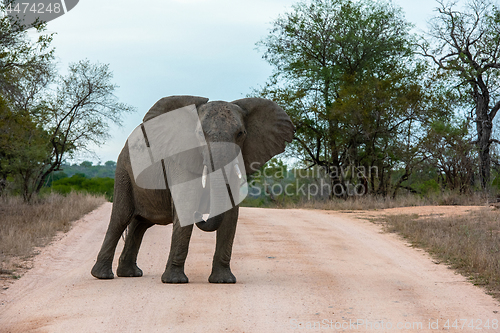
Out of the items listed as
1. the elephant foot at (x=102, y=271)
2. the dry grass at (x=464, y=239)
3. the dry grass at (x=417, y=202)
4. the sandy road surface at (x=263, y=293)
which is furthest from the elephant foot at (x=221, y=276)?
the dry grass at (x=417, y=202)

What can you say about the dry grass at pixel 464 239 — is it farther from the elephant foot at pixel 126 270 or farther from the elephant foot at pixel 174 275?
the elephant foot at pixel 126 270

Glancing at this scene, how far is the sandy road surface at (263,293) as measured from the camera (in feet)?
18.1

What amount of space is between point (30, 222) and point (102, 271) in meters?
6.52

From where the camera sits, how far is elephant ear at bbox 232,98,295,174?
7773 millimetres

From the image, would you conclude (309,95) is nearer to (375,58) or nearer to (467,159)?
(375,58)

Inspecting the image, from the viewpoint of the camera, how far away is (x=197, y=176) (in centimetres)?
715

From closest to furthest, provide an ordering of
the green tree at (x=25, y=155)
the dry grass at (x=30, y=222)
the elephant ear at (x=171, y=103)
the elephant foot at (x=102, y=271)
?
the elephant ear at (x=171, y=103) → the elephant foot at (x=102, y=271) → the dry grass at (x=30, y=222) → the green tree at (x=25, y=155)

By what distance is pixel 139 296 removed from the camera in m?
6.52

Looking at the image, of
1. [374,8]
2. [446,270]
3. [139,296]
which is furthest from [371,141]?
[139,296]

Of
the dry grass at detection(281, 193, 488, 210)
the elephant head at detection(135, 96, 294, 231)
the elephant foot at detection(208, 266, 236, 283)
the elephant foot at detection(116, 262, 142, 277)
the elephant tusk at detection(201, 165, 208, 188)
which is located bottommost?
the elephant foot at detection(116, 262, 142, 277)

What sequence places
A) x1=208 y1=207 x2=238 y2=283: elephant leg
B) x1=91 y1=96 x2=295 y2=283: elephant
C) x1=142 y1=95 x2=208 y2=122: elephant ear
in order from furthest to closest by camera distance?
x1=142 y1=95 x2=208 y2=122: elephant ear → x1=208 y1=207 x2=238 y2=283: elephant leg → x1=91 y1=96 x2=295 y2=283: elephant

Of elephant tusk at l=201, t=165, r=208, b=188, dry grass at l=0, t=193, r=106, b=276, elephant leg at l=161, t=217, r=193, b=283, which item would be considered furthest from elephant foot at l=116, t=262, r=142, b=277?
elephant tusk at l=201, t=165, r=208, b=188

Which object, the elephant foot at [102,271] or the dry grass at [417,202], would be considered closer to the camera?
the elephant foot at [102,271]

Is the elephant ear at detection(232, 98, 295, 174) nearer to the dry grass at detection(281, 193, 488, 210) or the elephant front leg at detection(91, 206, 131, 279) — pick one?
the elephant front leg at detection(91, 206, 131, 279)
